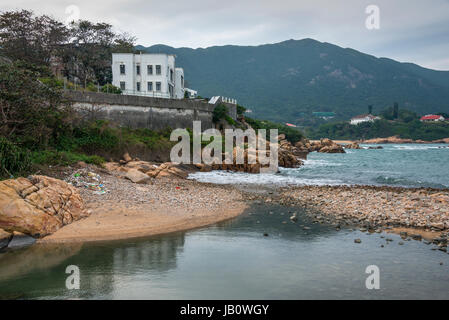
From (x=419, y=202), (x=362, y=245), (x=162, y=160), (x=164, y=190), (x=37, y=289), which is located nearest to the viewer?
(x=37, y=289)

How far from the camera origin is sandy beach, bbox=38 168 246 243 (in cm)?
1291

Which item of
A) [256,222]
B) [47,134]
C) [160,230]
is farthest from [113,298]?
[47,134]

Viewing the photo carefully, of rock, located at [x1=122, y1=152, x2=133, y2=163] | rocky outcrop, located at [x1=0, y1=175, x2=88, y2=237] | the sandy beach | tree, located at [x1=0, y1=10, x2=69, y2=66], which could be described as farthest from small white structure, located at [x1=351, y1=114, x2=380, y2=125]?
rocky outcrop, located at [x1=0, y1=175, x2=88, y2=237]

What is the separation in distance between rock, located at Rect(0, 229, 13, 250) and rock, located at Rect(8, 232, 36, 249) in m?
0.11

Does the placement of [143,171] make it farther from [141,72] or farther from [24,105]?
[141,72]

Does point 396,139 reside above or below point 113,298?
above

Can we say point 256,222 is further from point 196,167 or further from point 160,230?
point 196,167

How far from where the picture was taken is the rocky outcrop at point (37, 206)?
11.9 metres

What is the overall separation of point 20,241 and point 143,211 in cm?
468

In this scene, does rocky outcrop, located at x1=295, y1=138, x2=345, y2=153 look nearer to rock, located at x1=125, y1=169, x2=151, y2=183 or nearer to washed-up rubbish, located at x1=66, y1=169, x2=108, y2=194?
rock, located at x1=125, y1=169, x2=151, y2=183

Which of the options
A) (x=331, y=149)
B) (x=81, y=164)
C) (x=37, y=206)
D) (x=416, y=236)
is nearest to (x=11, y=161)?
(x=37, y=206)

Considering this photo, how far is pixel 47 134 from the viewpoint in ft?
76.4

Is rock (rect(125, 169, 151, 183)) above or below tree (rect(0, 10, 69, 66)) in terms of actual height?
below
